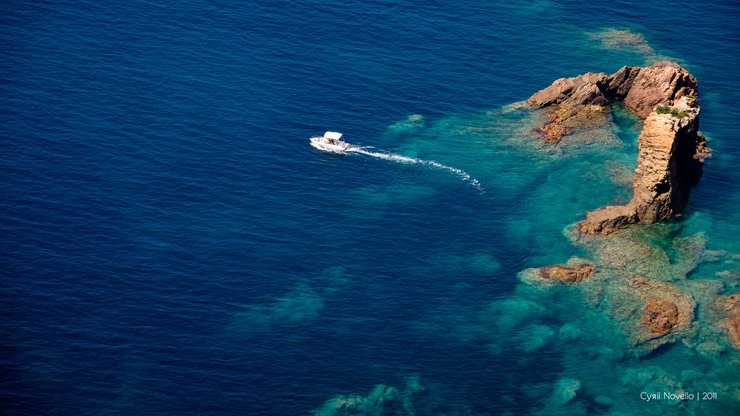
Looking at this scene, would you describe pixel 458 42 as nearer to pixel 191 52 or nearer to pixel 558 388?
pixel 191 52

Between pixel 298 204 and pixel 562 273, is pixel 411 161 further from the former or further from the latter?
pixel 562 273

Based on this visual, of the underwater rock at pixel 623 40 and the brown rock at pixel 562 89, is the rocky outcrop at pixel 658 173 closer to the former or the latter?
the brown rock at pixel 562 89

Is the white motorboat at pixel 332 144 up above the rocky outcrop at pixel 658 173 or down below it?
above

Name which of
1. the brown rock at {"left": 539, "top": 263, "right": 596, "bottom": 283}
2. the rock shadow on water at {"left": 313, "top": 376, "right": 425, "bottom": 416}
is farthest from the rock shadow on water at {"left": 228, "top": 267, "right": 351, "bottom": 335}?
the brown rock at {"left": 539, "top": 263, "right": 596, "bottom": 283}

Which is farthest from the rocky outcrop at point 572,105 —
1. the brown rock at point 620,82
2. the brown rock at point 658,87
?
the brown rock at point 658,87

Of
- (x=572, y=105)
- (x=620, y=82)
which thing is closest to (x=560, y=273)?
(x=572, y=105)

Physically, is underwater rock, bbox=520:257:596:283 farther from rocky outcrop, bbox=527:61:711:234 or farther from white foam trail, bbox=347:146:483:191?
white foam trail, bbox=347:146:483:191
